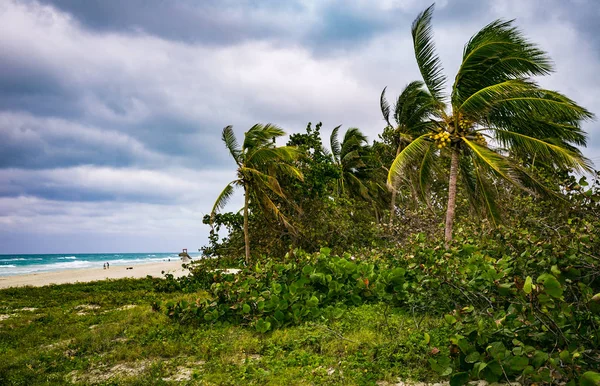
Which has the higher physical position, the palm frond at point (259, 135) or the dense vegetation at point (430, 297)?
the palm frond at point (259, 135)

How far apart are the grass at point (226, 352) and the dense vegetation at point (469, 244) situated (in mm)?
272

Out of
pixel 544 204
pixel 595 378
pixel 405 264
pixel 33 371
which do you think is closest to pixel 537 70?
pixel 544 204

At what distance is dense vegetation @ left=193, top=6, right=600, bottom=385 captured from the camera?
9.53 feet

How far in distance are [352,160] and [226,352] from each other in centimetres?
2036

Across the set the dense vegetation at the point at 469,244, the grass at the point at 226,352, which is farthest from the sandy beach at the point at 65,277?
the grass at the point at 226,352

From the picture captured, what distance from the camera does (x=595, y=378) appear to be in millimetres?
2234

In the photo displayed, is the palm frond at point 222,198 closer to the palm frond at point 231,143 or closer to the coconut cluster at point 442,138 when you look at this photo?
the palm frond at point 231,143

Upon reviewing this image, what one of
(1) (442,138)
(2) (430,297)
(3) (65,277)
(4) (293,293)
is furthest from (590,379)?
(3) (65,277)

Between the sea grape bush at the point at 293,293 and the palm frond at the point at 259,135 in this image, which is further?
the palm frond at the point at 259,135

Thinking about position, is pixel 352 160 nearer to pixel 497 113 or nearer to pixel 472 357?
pixel 497 113

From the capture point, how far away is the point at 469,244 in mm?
5410

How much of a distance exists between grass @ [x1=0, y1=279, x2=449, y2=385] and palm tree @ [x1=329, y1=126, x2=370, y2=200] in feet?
59.0

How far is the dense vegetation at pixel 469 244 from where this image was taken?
2906 millimetres

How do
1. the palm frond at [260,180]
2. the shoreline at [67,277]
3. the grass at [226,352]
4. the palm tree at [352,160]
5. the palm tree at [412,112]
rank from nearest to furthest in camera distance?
1. the grass at [226,352]
2. the palm tree at [412,112]
3. the palm frond at [260,180]
4. the shoreline at [67,277]
5. the palm tree at [352,160]
